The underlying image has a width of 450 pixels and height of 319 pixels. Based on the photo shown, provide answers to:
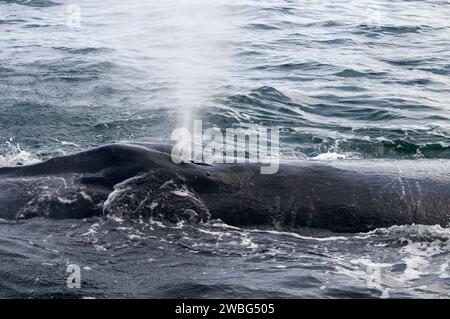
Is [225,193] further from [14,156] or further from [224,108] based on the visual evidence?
[224,108]

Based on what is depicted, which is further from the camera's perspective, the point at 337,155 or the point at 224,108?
the point at 224,108

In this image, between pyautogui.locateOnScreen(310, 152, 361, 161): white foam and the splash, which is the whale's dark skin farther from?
pyautogui.locateOnScreen(310, 152, 361, 161): white foam

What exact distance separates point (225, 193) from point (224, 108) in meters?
7.92

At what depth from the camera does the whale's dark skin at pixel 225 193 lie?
8.75 m

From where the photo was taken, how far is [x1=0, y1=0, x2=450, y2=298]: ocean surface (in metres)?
7.97

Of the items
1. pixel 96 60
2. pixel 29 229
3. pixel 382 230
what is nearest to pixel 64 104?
pixel 96 60

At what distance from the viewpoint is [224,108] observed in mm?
16656

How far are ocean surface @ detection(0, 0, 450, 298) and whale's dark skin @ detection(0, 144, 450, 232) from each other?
0.16m

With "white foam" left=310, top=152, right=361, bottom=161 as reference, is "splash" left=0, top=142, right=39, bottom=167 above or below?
above

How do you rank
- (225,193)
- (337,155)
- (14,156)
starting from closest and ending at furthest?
(225,193) → (14,156) → (337,155)

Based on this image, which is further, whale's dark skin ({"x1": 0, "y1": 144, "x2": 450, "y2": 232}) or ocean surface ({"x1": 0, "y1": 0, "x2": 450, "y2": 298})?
whale's dark skin ({"x1": 0, "y1": 144, "x2": 450, "y2": 232})

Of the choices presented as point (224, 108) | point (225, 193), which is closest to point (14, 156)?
point (225, 193)

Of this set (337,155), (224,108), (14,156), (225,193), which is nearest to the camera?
(225,193)

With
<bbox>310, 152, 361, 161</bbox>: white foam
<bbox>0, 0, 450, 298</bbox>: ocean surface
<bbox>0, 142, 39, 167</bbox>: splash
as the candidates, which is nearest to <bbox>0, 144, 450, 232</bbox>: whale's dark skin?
<bbox>0, 0, 450, 298</bbox>: ocean surface
